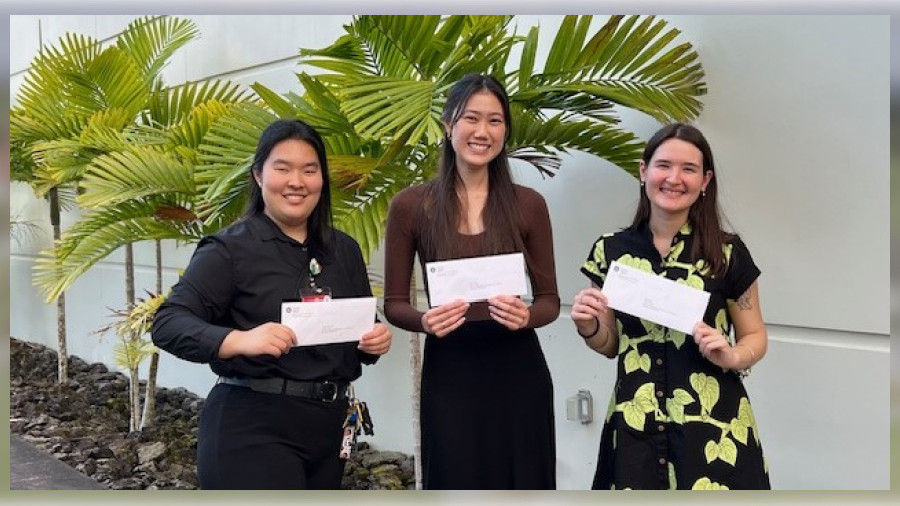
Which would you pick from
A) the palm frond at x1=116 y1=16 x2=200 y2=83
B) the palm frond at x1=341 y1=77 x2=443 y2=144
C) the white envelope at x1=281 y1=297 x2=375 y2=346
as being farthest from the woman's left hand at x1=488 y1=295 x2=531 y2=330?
the palm frond at x1=116 y1=16 x2=200 y2=83

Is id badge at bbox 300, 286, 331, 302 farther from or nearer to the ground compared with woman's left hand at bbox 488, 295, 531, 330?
farther from the ground

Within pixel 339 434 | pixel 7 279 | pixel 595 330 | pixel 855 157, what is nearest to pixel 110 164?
pixel 7 279

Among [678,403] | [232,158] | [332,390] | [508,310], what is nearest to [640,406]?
[678,403]

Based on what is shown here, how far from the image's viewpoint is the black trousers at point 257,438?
2.33 m

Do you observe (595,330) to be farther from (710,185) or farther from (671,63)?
(671,63)

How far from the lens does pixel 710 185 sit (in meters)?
2.44

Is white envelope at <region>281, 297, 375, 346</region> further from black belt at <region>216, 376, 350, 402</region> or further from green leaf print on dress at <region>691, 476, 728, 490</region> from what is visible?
green leaf print on dress at <region>691, 476, 728, 490</region>

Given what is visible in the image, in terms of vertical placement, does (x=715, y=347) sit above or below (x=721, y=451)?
above

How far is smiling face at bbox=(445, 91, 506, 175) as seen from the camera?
2.59 m

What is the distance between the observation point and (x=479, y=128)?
2.60 meters

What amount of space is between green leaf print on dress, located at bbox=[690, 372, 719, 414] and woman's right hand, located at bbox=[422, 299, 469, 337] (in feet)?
2.21

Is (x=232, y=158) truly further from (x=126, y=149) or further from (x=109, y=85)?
(x=109, y=85)

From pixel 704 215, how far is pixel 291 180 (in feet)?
3.80

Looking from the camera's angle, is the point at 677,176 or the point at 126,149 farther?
the point at 126,149
